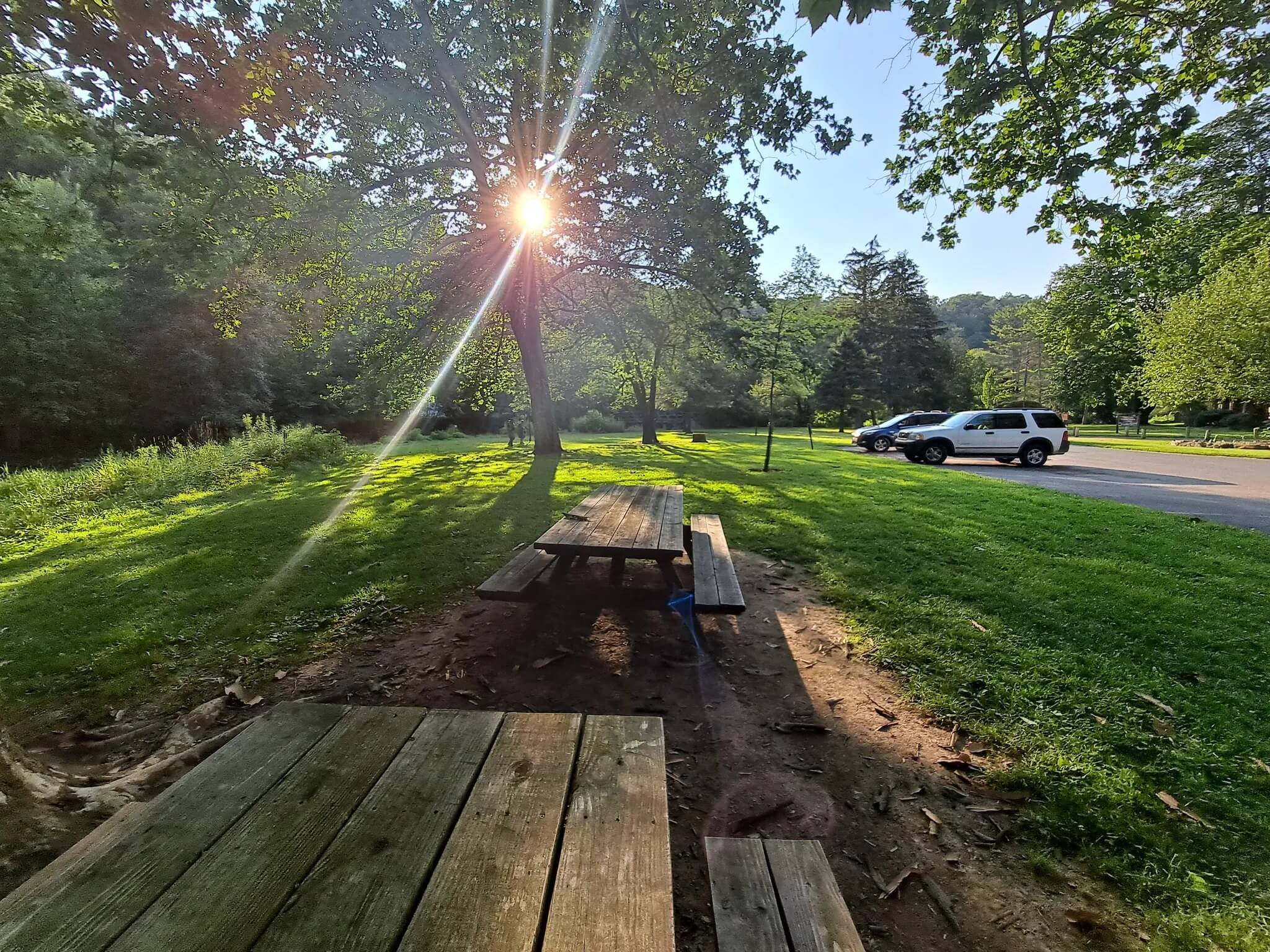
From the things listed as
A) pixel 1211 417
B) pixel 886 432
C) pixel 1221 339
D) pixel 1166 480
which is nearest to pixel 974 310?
pixel 1211 417

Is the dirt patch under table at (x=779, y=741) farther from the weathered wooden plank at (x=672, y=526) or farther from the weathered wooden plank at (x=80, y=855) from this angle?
the weathered wooden plank at (x=80, y=855)

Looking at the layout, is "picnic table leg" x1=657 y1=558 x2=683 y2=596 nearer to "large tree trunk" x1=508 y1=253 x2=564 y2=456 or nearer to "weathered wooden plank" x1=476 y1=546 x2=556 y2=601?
"weathered wooden plank" x1=476 y1=546 x2=556 y2=601

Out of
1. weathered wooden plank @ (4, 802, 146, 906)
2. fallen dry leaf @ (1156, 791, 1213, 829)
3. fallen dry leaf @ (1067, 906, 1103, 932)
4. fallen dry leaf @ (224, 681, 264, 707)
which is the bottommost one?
fallen dry leaf @ (224, 681, 264, 707)

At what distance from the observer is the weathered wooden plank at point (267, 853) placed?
0.93m

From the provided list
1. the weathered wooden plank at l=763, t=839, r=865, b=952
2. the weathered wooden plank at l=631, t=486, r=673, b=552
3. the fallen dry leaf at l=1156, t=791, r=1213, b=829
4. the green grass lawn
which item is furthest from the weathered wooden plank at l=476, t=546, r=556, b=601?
the green grass lawn

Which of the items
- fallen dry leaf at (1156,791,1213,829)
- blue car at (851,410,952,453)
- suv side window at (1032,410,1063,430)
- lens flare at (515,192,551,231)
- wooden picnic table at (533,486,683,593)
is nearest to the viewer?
fallen dry leaf at (1156,791,1213,829)

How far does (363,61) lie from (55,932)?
11.4 m

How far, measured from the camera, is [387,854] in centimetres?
114

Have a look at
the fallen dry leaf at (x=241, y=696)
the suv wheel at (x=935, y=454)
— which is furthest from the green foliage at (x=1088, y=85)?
the suv wheel at (x=935, y=454)

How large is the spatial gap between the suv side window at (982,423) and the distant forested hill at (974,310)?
90948mm

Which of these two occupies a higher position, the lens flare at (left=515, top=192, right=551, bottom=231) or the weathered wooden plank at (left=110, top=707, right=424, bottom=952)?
the lens flare at (left=515, top=192, right=551, bottom=231)

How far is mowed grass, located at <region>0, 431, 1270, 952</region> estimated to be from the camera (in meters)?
2.35

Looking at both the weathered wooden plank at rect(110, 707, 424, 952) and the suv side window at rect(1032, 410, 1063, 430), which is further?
the suv side window at rect(1032, 410, 1063, 430)

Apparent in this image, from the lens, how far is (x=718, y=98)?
23.0ft
